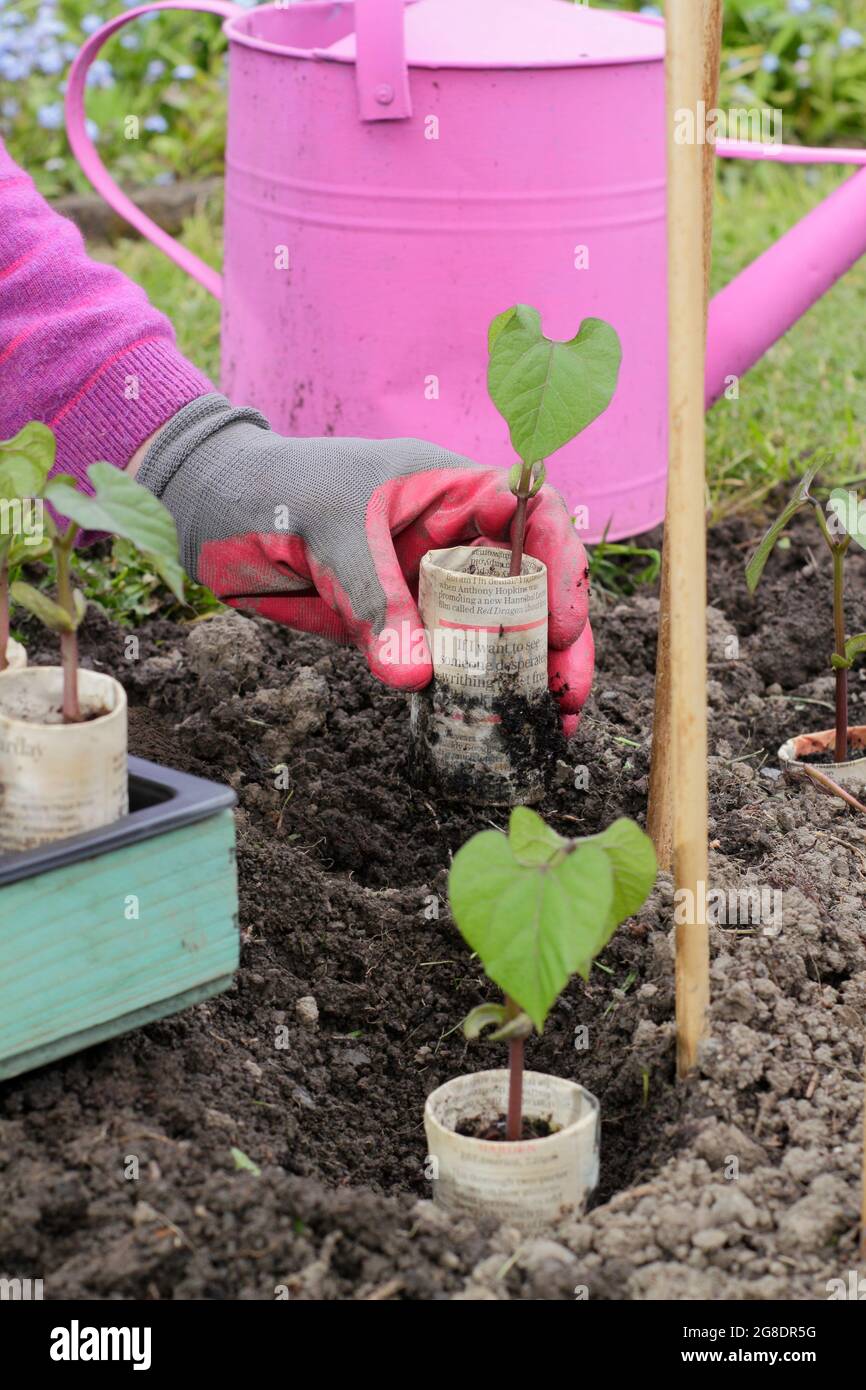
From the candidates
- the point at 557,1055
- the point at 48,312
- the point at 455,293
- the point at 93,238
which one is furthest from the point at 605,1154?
the point at 93,238

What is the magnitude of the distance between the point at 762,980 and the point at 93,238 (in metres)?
3.22

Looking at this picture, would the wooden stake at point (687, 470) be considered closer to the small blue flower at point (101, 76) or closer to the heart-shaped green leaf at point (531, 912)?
the heart-shaped green leaf at point (531, 912)

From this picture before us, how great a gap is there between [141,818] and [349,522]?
0.54 m

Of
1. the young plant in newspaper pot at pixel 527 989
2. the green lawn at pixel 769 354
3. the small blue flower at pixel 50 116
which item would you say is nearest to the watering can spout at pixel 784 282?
the green lawn at pixel 769 354

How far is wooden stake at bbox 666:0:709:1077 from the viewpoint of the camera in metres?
1.13

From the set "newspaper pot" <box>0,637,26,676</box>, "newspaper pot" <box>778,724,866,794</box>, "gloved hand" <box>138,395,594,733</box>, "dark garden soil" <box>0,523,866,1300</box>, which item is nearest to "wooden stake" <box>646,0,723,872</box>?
"dark garden soil" <box>0,523,866,1300</box>

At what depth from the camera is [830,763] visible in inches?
71.7

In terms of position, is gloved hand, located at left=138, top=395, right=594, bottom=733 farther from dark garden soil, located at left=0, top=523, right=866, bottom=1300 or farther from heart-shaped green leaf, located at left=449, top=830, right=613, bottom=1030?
heart-shaped green leaf, located at left=449, top=830, right=613, bottom=1030

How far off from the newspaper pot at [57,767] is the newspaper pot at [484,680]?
48cm

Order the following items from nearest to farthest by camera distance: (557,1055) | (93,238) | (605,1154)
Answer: (605,1154)
(557,1055)
(93,238)

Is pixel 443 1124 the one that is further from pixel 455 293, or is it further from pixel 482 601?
pixel 455 293

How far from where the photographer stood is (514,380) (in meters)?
1.38

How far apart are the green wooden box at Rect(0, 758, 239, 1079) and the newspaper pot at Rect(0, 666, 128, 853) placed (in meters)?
0.02

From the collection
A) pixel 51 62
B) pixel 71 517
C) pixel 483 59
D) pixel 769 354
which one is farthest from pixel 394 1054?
pixel 51 62
